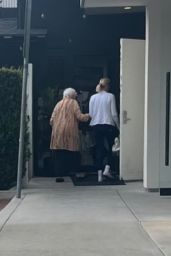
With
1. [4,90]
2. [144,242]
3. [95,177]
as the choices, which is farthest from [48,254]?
[95,177]

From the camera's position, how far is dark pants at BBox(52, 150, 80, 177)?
11.4 m

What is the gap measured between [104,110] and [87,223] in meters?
3.76

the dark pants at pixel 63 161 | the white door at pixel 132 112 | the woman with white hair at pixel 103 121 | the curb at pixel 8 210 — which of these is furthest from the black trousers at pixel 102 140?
the curb at pixel 8 210

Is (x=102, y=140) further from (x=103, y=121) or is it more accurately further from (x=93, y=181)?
(x=93, y=181)

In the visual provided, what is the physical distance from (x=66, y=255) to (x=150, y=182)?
3.83 m

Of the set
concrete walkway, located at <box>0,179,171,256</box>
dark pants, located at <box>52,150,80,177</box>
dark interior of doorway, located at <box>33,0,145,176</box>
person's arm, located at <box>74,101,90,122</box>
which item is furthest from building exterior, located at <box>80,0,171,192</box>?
dark interior of doorway, located at <box>33,0,145,176</box>

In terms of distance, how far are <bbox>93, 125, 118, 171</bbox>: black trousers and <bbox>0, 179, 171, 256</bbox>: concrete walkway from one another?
79 centimetres

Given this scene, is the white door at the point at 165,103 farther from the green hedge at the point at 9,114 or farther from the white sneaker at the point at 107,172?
the green hedge at the point at 9,114

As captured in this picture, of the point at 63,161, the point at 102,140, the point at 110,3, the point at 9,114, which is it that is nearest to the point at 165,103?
the point at 102,140

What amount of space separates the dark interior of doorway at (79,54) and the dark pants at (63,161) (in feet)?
2.05

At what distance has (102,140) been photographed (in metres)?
11.2

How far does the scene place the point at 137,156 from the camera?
35.4ft

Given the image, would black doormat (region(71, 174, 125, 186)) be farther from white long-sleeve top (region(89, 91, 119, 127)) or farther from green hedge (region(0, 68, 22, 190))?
green hedge (region(0, 68, 22, 190))

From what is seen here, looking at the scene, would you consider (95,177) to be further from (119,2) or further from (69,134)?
(119,2)
